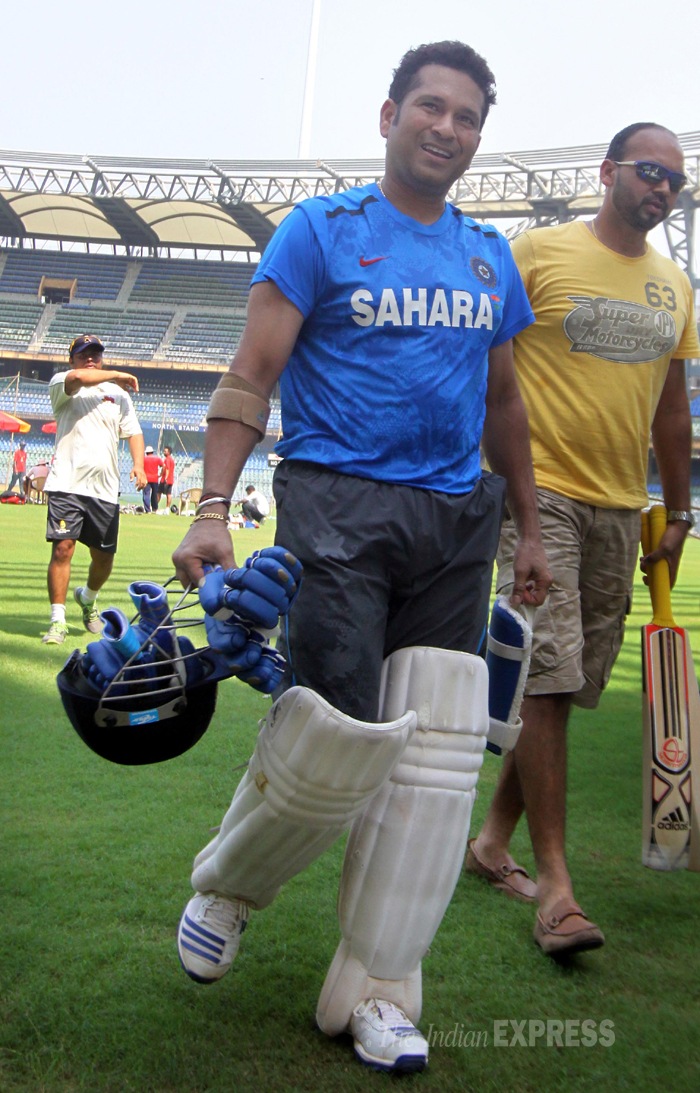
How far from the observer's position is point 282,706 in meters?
2.15

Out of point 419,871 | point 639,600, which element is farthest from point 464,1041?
point 639,600

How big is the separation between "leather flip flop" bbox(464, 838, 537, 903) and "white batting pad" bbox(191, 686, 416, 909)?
43.6 inches

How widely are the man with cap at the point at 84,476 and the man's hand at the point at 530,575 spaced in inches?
180

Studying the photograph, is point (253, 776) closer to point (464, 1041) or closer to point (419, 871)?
point (419, 871)

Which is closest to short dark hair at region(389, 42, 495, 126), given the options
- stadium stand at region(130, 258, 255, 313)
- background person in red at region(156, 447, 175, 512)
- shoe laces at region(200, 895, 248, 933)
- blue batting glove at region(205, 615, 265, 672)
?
blue batting glove at region(205, 615, 265, 672)

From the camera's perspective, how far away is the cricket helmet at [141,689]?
201 cm

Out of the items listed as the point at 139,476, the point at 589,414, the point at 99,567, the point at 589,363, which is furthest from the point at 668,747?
the point at 139,476

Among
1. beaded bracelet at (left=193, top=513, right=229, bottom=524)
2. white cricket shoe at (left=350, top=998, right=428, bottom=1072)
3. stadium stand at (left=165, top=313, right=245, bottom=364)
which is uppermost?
stadium stand at (left=165, top=313, right=245, bottom=364)

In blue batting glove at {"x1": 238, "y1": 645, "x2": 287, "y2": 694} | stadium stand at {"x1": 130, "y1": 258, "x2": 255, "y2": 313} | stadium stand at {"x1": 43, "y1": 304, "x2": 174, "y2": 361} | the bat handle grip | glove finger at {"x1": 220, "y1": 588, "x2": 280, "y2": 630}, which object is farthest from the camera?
stadium stand at {"x1": 130, "y1": 258, "x2": 255, "y2": 313}

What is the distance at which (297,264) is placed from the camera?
2.28 meters

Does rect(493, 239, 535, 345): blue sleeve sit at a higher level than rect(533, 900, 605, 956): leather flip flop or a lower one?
higher

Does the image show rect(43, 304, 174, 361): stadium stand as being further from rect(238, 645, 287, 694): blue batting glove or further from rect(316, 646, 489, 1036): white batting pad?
rect(238, 645, 287, 694): blue batting glove

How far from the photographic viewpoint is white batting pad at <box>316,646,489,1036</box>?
7.20 ft

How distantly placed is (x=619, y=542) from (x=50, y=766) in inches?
88.1
